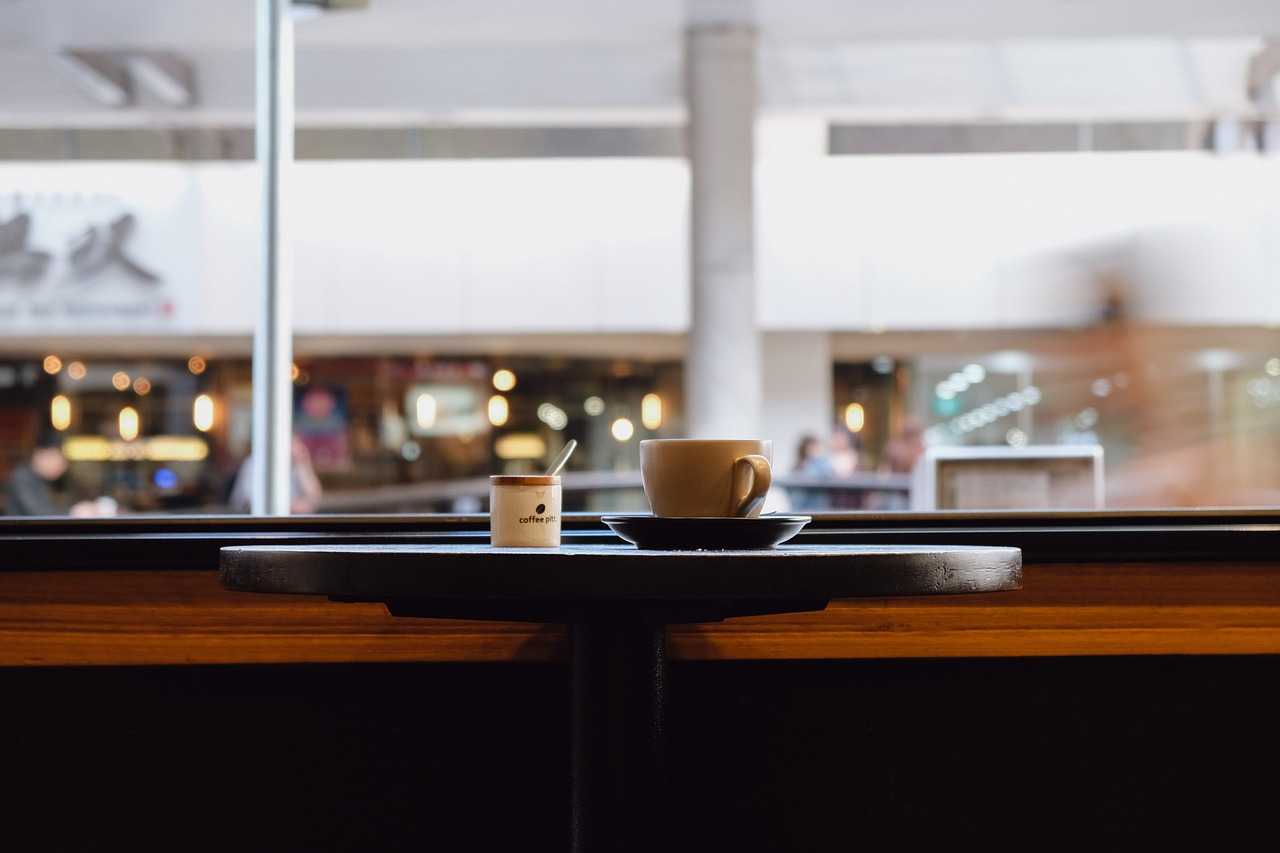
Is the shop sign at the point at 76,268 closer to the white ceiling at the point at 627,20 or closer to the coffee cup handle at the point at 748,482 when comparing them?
the white ceiling at the point at 627,20

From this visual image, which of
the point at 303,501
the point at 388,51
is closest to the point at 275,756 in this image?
the point at 303,501

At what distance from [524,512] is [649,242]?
8.13m

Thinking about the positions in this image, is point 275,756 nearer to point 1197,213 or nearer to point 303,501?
point 303,501

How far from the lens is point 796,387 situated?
34.9 ft

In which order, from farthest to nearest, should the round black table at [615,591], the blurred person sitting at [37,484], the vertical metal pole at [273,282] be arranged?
1. the blurred person sitting at [37,484]
2. the vertical metal pole at [273,282]
3. the round black table at [615,591]

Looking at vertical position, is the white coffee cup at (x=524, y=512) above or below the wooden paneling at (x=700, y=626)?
above

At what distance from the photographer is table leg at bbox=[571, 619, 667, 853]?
43.8 inches

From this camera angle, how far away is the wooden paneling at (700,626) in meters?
1.78

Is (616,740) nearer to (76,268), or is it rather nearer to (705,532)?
(705,532)

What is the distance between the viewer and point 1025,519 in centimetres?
181

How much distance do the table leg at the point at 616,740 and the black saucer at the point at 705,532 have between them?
9 cm

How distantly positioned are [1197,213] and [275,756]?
818 centimetres

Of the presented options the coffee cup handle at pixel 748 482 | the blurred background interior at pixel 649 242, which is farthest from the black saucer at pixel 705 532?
the blurred background interior at pixel 649 242

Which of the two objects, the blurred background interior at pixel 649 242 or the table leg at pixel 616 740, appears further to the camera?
the blurred background interior at pixel 649 242
